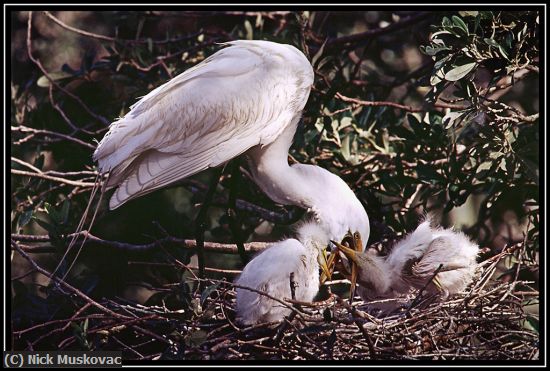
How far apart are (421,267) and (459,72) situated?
56cm

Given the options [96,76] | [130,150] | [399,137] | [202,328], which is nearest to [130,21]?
[96,76]

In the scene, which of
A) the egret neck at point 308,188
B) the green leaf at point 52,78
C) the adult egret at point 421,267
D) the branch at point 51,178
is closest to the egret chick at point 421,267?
the adult egret at point 421,267

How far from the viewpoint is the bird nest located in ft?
6.91

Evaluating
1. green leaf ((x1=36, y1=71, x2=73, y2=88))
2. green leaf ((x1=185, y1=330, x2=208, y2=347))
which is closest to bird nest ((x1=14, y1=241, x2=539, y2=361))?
green leaf ((x1=185, y1=330, x2=208, y2=347))

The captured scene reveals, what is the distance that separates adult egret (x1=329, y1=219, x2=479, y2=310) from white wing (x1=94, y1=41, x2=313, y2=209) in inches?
20.4

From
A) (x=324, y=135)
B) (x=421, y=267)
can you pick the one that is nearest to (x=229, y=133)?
(x=324, y=135)

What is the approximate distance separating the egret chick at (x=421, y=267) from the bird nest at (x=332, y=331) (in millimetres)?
63

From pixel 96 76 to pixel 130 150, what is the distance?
3.59 feet

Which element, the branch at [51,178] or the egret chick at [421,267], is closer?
the egret chick at [421,267]

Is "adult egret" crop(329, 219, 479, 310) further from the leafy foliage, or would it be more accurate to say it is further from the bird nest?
the leafy foliage

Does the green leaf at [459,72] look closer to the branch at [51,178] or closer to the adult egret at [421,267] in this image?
the adult egret at [421,267]

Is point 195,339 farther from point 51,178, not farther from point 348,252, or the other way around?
point 51,178

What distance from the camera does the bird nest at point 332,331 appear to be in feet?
6.91

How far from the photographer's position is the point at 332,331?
6.75 feet
